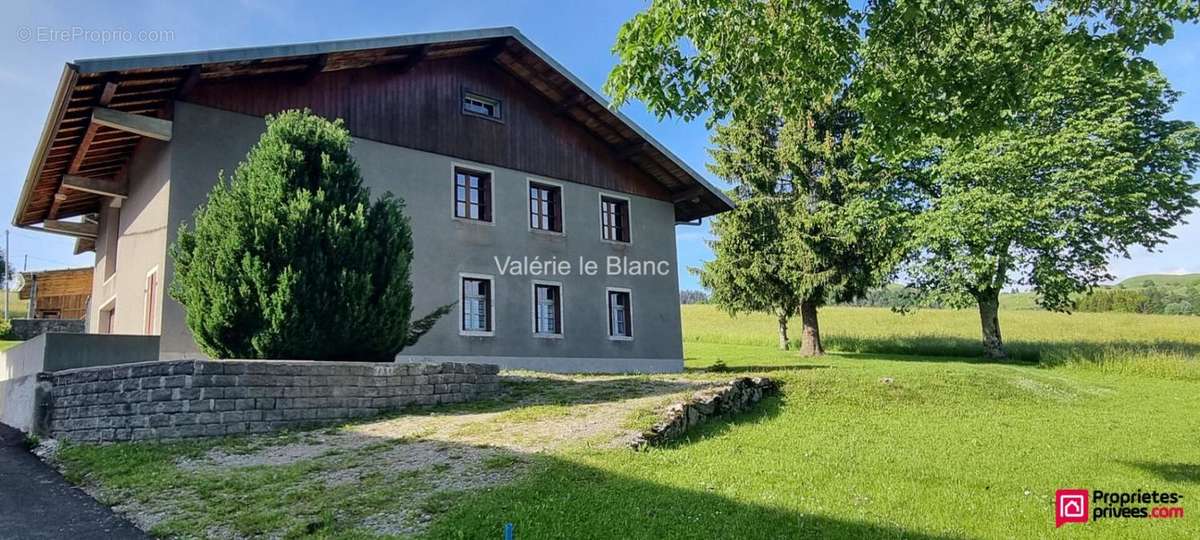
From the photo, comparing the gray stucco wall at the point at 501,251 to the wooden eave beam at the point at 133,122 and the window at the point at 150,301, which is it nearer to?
the wooden eave beam at the point at 133,122

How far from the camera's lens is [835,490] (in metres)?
6.27

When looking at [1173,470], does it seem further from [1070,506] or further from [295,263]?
[295,263]

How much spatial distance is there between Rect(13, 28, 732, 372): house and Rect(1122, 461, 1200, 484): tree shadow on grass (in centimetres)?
1109

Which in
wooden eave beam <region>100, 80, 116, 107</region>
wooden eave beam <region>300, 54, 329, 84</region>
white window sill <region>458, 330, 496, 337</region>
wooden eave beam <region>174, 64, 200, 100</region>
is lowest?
white window sill <region>458, 330, 496, 337</region>

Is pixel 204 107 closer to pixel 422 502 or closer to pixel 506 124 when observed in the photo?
pixel 506 124

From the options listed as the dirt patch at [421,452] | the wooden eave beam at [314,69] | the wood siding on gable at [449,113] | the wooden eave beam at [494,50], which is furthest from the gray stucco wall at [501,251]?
the dirt patch at [421,452]

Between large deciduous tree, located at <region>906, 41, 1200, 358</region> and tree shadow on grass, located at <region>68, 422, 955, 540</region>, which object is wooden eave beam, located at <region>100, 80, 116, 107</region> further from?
large deciduous tree, located at <region>906, 41, 1200, 358</region>

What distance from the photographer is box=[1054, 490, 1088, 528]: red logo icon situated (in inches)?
227

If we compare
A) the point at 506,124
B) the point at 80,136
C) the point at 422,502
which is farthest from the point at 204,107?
the point at 422,502

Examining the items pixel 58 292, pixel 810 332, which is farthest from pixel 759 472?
pixel 58 292

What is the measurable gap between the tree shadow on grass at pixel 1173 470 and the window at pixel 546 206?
482 inches

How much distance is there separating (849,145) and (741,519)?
22.4 meters

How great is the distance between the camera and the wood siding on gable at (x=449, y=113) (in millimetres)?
13391

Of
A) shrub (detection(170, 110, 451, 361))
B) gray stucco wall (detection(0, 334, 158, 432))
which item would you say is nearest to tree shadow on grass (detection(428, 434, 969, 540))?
shrub (detection(170, 110, 451, 361))
